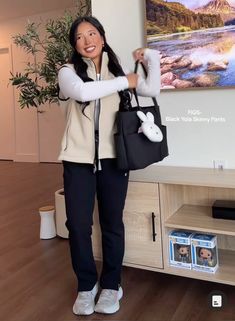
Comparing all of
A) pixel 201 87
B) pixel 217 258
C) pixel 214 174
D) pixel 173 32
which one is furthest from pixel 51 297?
pixel 173 32

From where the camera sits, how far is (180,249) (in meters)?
1.90

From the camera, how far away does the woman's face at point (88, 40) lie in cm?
158

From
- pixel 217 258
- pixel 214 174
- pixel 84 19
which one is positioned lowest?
pixel 217 258

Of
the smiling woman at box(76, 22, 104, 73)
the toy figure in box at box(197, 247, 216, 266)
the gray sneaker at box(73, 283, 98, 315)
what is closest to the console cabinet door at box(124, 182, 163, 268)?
the toy figure in box at box(197, 247, 216, 266)

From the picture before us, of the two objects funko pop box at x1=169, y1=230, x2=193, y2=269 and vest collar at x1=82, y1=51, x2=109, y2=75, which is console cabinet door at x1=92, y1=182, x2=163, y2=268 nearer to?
funko pop box at x1=169, y1=230, x2=193, y2=269

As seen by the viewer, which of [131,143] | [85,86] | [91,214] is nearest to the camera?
[85,86]

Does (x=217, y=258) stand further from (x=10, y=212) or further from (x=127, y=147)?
(x=10, y=212)

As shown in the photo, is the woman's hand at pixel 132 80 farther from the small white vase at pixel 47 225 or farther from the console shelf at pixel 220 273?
the small white vase at pixel 47 225

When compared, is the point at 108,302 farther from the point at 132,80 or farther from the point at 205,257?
the point at 132,80

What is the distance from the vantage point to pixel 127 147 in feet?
5.18

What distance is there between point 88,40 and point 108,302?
1.23 metres

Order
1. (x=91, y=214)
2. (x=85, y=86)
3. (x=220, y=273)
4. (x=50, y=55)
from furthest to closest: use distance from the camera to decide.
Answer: (x=50, y=55)
(x=220, y=273)
(x=91, y=214)
(x=85, y=86)

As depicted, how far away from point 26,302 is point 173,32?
1.69m

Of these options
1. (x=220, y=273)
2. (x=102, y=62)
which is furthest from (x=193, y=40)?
(x=220, y=273)
